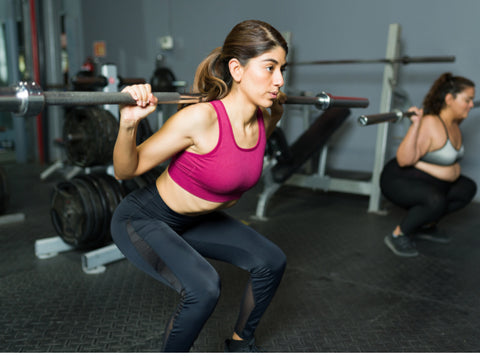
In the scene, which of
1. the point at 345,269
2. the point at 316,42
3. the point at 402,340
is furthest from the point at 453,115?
the point at 316,42

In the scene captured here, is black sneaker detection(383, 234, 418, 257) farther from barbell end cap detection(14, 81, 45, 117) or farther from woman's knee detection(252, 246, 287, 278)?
barbell end cap detection(14, 81, 45, 117)

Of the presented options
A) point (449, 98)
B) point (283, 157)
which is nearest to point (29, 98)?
point (449, 98)

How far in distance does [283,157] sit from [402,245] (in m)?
1.08

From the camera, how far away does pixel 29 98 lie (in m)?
0.92

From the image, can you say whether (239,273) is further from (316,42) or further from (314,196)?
(316,42)

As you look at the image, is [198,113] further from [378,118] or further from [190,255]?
[378,118]

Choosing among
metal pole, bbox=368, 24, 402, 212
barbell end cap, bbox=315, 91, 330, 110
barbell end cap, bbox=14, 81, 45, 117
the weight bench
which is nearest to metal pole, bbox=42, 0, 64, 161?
the weight bench

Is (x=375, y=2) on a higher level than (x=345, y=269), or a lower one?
higher

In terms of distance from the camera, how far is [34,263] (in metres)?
2.23

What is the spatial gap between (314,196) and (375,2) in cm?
177

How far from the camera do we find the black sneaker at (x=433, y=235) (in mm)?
2635

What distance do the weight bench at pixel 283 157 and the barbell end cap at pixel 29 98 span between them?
7.13ft

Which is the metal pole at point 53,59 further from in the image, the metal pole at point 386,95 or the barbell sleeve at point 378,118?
the barbell sleeve at point 378,118

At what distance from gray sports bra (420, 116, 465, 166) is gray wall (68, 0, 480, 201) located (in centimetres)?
87
